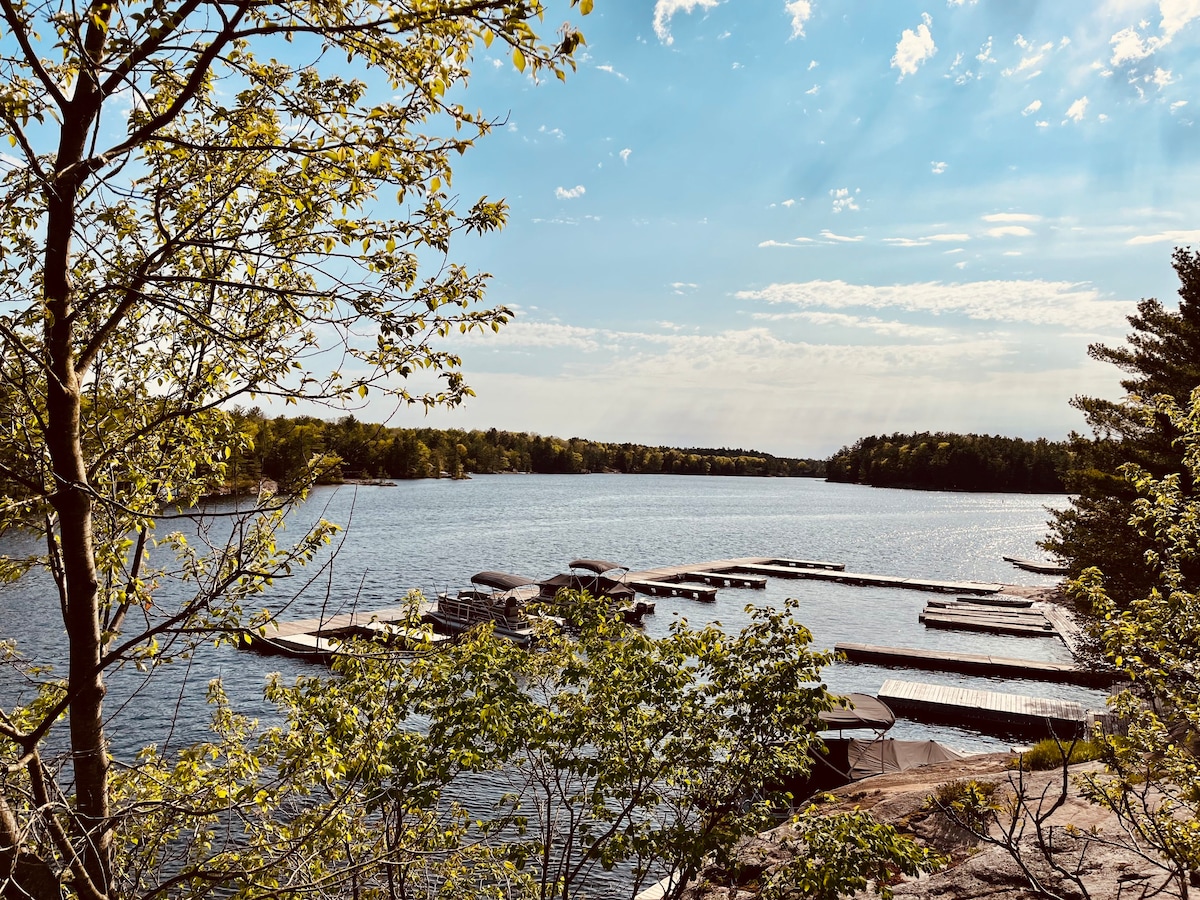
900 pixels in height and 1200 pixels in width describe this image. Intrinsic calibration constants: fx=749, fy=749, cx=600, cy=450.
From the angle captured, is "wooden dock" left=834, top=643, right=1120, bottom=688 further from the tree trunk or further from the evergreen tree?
the tree trunk

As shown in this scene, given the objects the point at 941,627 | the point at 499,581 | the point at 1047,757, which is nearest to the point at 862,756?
the point at 1047,757

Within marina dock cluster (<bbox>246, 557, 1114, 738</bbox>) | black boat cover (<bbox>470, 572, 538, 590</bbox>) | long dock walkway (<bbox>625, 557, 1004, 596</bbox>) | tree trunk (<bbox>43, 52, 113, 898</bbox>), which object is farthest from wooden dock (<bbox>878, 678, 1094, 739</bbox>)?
tree trunk (<bbox>43, 52, 113, 898</bbox>)

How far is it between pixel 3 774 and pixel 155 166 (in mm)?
4080

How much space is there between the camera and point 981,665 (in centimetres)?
3033

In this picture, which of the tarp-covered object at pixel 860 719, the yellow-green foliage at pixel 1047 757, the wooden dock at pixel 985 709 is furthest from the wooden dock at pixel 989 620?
the yellow-green foliage at pixel 1047 757

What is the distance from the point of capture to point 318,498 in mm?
113375

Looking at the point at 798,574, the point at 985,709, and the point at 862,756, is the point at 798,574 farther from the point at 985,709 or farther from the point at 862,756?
the point at 862,756

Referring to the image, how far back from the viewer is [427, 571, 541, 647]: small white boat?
102ft

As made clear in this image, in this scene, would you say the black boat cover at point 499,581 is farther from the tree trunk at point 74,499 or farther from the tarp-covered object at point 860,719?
the tree trunk at point 74,499

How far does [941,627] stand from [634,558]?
2573 centimetres

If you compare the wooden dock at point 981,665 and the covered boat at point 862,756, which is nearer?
the covered boat at point 862,756

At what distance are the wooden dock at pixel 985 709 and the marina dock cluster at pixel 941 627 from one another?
0.10ft

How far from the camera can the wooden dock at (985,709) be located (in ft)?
76.8

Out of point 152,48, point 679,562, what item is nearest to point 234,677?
point 152,48
